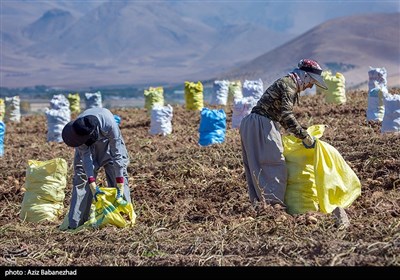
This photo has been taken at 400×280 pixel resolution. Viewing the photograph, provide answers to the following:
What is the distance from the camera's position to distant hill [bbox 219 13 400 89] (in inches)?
3246

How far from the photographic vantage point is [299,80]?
6.63m

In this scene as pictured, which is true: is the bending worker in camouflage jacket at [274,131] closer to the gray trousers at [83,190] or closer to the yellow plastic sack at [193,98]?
the gray trousers at [83,190]

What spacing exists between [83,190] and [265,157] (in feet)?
4.63

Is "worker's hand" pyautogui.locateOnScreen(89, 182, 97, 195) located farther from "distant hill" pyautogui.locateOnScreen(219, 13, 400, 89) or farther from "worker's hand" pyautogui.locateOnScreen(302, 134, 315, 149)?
"distant hill" pyautogui.locateOnScreen(219, 13, 400, 89)

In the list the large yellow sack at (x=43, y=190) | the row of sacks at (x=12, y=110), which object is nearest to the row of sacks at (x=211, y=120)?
the large yellow sack at (x=43, y=190)

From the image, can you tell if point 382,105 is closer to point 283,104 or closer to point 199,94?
point 199,94

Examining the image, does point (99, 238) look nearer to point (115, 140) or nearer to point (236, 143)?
point (115, 140)

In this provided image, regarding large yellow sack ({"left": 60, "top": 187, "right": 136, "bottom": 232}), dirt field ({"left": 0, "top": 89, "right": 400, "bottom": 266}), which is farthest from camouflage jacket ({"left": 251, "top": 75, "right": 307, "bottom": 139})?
large yellow sack ({"left": 60, "top": 187, "right": 136, "bottom": 232})

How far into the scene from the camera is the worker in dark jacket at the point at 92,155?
668 centimetres

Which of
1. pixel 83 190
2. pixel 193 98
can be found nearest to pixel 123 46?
pixel 193 98

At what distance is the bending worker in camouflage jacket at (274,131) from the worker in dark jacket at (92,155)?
36.6 inches

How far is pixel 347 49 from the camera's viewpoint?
93.6 meters

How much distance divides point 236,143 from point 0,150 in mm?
3227

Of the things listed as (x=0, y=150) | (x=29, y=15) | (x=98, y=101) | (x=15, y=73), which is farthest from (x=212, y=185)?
(x=29, y=15)
